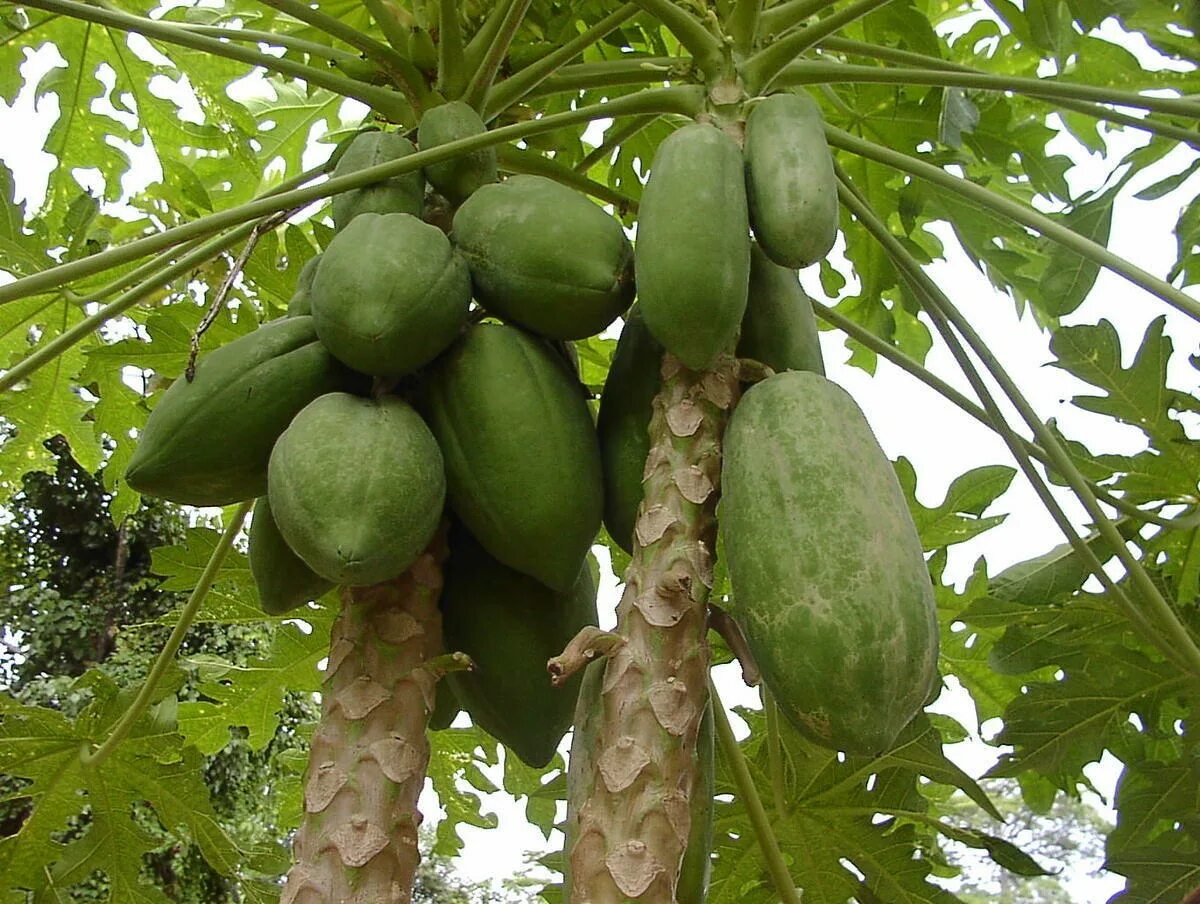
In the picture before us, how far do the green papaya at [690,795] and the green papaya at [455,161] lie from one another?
693 millimetres

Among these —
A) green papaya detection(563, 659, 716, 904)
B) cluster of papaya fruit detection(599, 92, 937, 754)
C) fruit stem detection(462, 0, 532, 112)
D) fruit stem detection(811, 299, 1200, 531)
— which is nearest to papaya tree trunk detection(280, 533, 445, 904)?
green papaya detection(563, 659, 716, 904)

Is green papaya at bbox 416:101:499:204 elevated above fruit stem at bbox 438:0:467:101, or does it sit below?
below

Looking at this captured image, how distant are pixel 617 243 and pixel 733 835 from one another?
46.2 inches

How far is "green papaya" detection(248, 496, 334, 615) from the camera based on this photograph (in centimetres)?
141

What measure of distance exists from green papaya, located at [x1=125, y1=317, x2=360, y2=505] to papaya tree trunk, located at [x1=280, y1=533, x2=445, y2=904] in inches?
7.5

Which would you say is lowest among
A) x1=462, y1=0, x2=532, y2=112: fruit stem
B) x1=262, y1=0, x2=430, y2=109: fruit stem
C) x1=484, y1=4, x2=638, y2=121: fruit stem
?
x1=462, y1=0, x2=532, y2=112: fruit stem

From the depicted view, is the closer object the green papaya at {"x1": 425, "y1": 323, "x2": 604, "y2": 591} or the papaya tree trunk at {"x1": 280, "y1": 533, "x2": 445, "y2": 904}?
the papaya tree trunk at {"x1": 280, "y1": 533, "x2": 445, "y2": 904}

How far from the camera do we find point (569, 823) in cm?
117

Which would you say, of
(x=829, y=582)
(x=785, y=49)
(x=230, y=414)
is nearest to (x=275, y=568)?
(x=230, y=414)

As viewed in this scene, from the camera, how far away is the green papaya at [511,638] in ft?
4.46

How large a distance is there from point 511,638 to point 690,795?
294 millimetres

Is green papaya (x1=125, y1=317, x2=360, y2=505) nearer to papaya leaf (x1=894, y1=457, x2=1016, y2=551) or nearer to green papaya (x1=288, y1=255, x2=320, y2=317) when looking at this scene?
green papaya (x1=288, y1=255, x2=320, y2=317)

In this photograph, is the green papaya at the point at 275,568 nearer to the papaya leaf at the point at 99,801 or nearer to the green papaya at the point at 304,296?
the green papaya at the point at 304,296

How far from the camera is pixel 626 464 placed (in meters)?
1.39
